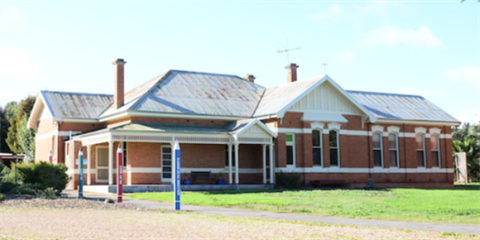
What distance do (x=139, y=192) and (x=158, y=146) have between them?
3580 mm

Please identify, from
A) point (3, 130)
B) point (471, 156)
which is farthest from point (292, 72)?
point (3, 130)

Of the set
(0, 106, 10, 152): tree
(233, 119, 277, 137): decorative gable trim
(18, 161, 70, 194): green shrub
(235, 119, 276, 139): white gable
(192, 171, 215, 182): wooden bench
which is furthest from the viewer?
(0, 106, 10, 152): tree

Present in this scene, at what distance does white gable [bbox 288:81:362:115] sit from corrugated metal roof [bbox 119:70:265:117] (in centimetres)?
312

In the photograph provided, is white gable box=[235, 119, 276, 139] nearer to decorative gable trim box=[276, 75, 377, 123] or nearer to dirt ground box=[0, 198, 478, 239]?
decorative gable trim box=[276, 75, 377, 123]

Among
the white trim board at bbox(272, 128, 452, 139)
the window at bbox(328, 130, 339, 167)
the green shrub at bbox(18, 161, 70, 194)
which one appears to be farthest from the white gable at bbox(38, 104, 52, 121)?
the window at bbox(328, 130, 339, 167)

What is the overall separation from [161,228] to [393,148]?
25410mm

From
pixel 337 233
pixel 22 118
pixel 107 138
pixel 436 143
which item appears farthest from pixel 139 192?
pixel 22 118

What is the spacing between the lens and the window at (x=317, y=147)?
30312 millimetres

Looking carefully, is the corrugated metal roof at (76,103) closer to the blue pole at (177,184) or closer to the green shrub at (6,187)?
the green shrub at (6,187)

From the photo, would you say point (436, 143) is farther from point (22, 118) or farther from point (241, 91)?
point (22, 118)

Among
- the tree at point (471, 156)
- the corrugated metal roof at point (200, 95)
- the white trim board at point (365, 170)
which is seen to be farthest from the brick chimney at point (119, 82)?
the tree at point (471, 156)

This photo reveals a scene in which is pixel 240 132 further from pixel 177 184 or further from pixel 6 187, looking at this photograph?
pixel 177 184

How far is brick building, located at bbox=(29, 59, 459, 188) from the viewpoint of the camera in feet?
90.5

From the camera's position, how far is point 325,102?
1206 inches
